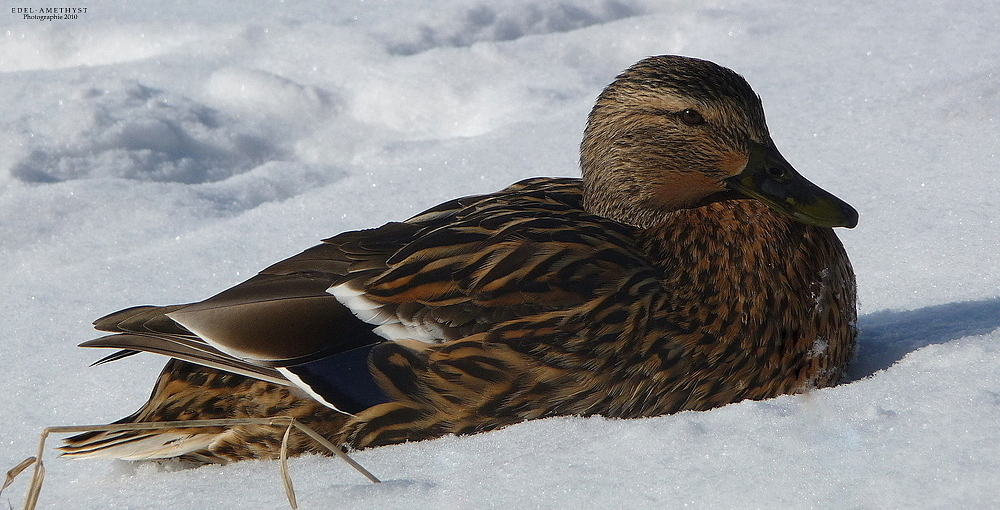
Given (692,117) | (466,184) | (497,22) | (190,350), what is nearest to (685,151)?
(692,117)

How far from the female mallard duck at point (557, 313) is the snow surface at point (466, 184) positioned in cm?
16

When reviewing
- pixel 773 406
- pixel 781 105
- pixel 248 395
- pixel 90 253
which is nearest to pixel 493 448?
pixel 773 406

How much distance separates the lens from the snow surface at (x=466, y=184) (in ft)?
7.70

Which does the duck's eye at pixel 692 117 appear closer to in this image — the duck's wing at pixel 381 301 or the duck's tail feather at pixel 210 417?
the duck's wing at pixel 381 301

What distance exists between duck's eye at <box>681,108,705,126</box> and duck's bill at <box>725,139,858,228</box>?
0.58 feet

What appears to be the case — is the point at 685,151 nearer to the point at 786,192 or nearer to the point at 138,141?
the point at 786,192

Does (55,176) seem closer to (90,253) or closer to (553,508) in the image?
(90,253)

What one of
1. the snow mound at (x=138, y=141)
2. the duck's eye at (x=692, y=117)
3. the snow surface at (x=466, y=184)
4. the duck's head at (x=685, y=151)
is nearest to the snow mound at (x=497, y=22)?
the snow surface at (x=466, y=184)

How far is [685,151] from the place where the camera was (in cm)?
325

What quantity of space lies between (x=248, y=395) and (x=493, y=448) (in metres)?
0.89

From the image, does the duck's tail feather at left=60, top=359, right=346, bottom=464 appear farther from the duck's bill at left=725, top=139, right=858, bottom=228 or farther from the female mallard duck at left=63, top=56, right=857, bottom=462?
the duck's bill at left=725, top=139, right=858, bottom=228

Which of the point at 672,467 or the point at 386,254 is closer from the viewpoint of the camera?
the point at 672,467

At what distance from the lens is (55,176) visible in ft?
18.0

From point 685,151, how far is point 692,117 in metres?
0.10
